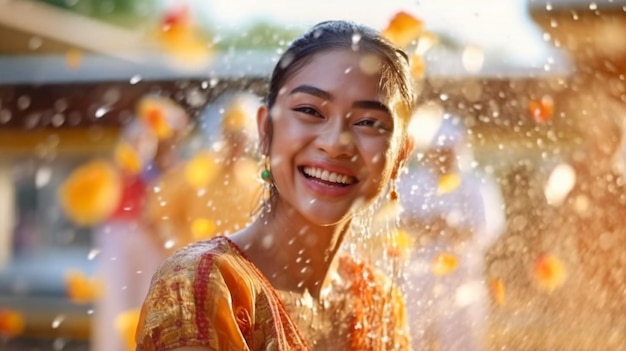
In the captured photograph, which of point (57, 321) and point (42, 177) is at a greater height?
point (42, 177)

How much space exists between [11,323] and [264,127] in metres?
5.46

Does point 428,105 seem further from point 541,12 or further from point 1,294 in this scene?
point 1,294

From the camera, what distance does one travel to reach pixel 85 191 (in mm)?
7945

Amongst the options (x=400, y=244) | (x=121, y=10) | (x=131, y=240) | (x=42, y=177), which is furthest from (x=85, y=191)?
(x=121, y=10)

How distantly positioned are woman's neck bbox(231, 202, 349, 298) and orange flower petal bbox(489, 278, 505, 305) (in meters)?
1.75

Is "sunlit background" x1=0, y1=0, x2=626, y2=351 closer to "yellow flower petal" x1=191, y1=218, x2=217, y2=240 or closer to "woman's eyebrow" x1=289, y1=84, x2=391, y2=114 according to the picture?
"yellow flower petal" x1=191, y1=218, x2=217, y2=240

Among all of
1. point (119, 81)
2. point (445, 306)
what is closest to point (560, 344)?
point (445, 306)

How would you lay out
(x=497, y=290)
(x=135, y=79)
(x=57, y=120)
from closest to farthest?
(x=497, y=290), (x=135, y=79), (x=57, y=120)

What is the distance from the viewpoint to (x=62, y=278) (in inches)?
285

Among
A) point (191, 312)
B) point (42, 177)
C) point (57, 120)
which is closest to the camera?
point (191, 312)

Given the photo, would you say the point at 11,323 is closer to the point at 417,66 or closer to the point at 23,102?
the point at 23,102

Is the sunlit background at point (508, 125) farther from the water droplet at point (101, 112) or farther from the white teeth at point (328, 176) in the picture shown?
the white teeth at point (328, 176)

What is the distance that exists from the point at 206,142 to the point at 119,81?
2893 mm

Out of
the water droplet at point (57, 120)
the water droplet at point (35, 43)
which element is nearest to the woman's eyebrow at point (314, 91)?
the water droplet at point (57, 120)
